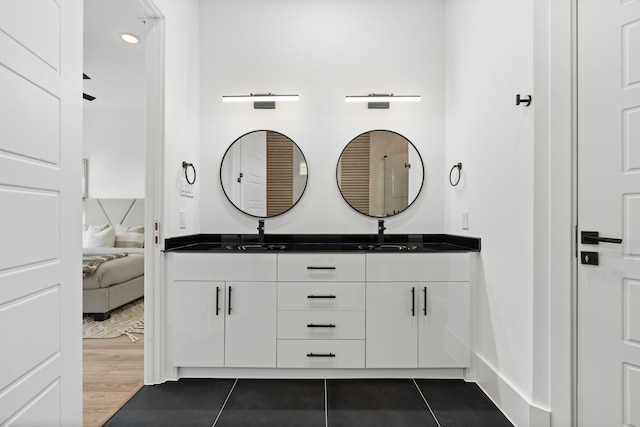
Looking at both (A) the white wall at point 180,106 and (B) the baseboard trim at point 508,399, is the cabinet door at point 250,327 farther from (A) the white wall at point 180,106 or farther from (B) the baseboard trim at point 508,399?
(B) the baseboard trim at point 508,399

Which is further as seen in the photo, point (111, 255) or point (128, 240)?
point (128, 240)

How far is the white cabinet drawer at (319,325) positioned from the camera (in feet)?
6.93

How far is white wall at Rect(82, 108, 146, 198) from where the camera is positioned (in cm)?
523

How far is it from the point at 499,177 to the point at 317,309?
1376 millimetres

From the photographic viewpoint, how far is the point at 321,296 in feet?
6.97

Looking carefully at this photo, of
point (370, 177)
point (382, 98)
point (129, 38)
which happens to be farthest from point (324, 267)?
point (129, 38)

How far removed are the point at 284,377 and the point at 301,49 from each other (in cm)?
249

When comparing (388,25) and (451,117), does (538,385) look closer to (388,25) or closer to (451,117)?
(451,117)

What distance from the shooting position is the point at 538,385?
1.57 m

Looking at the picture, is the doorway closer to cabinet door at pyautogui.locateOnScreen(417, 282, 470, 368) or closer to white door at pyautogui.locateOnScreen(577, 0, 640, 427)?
cabinet door at pyautogui.locateOnScreen(417, 282, 470, 368)

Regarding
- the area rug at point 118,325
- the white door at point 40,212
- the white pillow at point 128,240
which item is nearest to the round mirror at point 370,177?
the white door at point 40,212

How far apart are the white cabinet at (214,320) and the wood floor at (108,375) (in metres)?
0.33

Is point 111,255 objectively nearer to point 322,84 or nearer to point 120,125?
point 120,125

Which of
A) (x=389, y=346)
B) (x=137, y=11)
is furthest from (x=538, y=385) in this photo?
(x=137, y=11)
